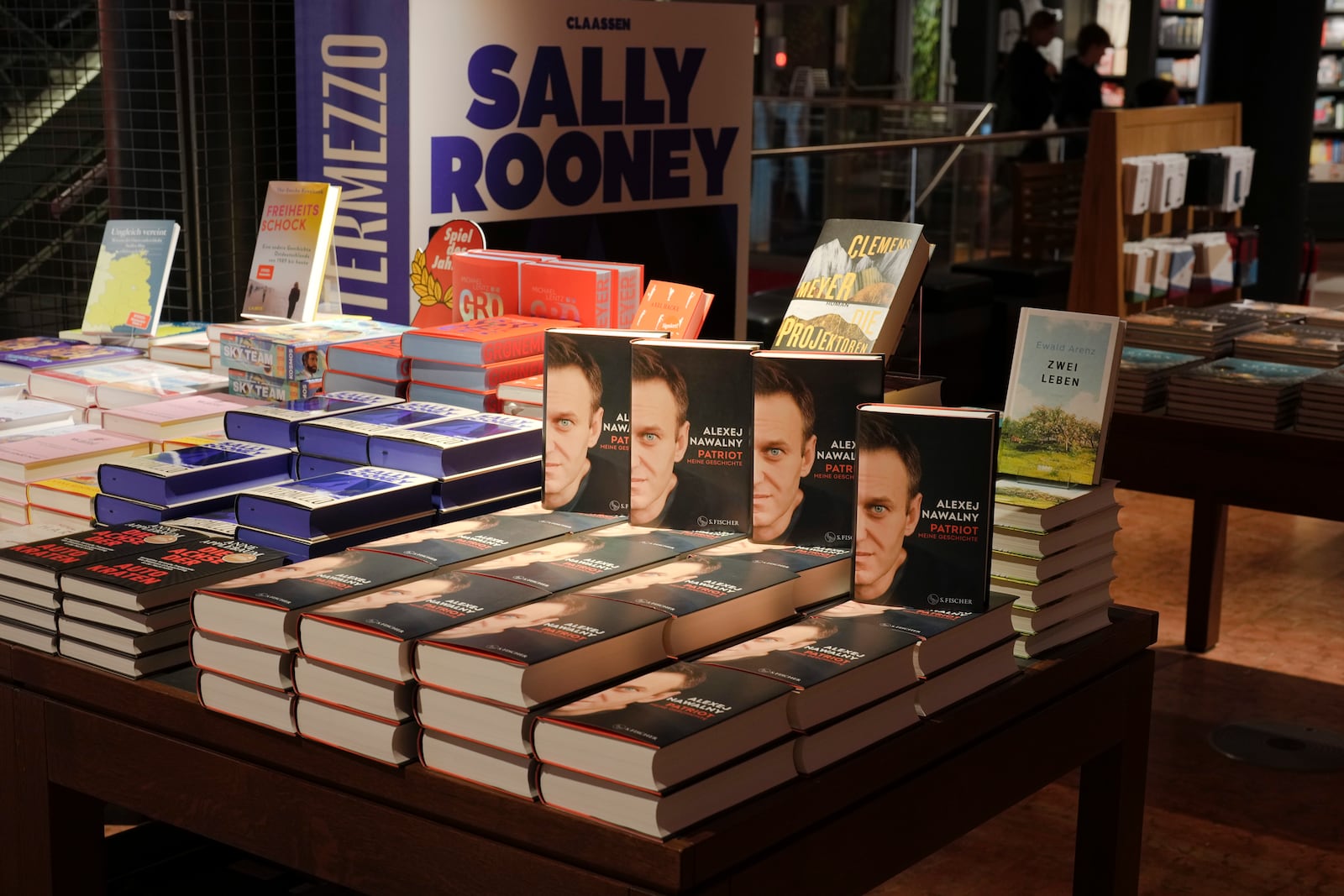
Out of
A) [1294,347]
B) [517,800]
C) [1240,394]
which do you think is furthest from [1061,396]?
[1294,347]

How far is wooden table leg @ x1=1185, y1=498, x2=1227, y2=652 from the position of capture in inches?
160

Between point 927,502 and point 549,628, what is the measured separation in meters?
0.45

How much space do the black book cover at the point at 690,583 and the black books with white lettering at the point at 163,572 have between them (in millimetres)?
426

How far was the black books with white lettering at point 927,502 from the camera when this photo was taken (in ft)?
5.13

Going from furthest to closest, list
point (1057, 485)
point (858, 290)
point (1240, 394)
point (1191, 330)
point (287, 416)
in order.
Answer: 1. point (1191, 330)
2. point (1240, 394)
3. point (287, 416)
4. point (858, 290)
5. point (1057, 485)

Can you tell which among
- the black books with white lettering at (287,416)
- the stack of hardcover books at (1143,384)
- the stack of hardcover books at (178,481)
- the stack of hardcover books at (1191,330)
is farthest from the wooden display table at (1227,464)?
the stack of hardcover books at (178,481)

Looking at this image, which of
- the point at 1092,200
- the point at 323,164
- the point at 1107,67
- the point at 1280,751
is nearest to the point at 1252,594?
the point at 1280,751

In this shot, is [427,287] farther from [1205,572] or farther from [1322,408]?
[1205,572]

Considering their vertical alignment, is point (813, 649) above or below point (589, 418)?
below

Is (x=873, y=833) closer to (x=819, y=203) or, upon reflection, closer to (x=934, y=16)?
(x=819, y=203)

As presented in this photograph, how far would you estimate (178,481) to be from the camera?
1.92 metres

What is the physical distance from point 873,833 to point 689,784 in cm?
29

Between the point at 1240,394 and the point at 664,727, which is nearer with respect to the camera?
the point at 664,727

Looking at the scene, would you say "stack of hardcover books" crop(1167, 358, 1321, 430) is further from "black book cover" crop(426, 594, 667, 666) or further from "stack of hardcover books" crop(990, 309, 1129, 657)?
"black book cover" crop(426, 594, 667, 666)
